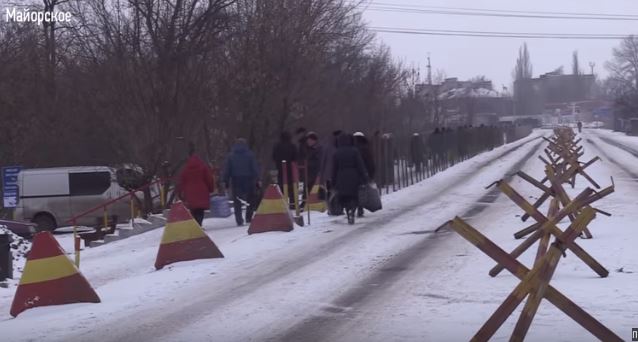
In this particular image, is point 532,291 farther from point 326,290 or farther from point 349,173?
point 349,173

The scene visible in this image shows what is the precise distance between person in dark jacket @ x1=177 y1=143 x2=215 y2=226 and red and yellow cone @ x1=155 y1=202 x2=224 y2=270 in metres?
3.94

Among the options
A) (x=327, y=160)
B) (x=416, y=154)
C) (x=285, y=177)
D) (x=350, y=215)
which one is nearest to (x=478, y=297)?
(x=350, y=215)

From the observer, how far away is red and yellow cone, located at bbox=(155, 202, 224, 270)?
13680 millimetres

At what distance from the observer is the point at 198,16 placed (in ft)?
92.1

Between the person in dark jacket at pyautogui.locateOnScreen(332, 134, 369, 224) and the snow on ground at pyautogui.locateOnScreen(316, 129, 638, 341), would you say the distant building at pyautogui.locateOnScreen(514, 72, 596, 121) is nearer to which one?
the person in dark jacket at pyautogui.locateOnScreen(332, 134, 369, 224)

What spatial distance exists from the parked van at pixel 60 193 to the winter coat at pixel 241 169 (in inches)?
469

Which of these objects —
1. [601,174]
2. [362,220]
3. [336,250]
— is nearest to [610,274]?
[336,250]

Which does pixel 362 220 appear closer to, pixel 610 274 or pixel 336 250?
pixel 336 250

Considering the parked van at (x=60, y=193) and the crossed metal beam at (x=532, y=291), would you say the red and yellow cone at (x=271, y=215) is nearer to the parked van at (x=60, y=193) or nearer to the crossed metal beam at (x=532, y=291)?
the crossed metal beam at (x=532, y=291)

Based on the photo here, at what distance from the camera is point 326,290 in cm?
1137

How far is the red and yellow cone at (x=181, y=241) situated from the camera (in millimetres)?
13680

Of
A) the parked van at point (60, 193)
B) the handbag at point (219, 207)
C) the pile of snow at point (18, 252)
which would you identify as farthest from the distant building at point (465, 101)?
the pile of snow at point (18, 252)

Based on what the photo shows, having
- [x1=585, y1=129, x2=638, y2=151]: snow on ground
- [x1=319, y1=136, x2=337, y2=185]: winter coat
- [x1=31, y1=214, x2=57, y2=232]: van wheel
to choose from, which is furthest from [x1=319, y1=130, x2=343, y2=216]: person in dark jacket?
[x1=585, y1=129, x2=638, y2=151]: snow on ground

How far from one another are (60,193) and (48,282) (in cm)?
2114
